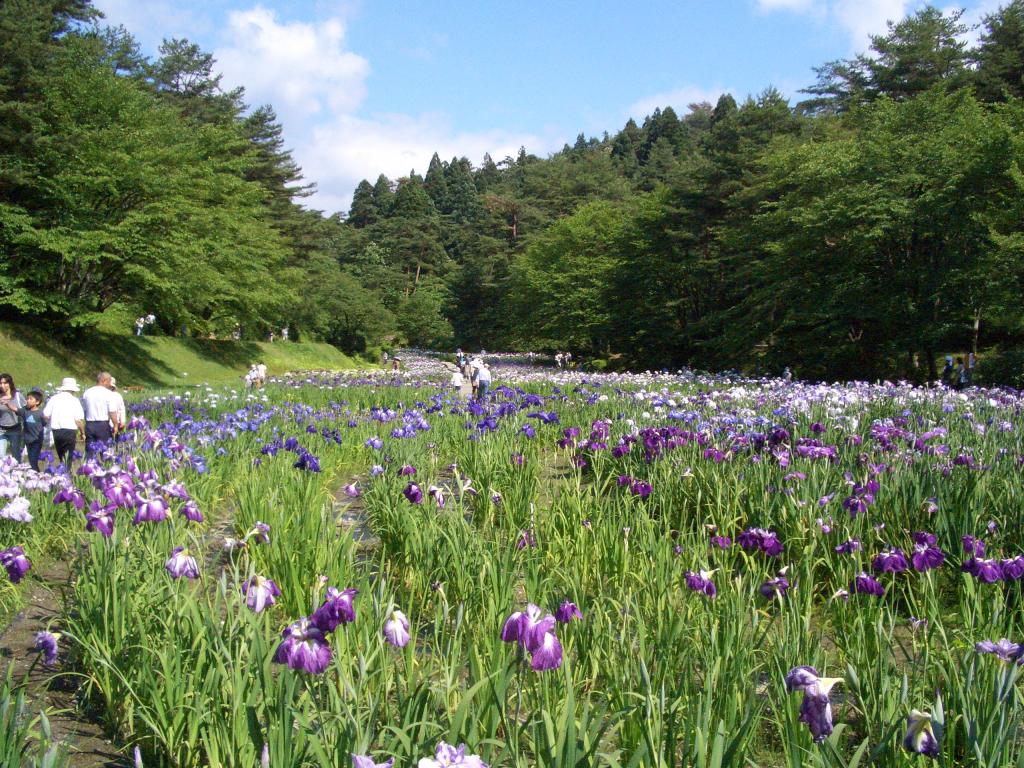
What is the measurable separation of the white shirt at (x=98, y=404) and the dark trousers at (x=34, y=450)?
618mm

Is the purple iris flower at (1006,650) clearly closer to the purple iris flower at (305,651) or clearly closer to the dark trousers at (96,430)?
the purple iris flower at (305,651)

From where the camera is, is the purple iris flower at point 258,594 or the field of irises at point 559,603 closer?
the field of irises at point 559,603

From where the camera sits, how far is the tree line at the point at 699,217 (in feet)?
62.5

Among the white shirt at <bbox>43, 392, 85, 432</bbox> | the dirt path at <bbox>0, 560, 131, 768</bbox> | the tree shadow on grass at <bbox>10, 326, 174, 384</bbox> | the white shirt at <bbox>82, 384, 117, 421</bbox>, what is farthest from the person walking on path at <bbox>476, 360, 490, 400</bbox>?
the tree shadow on grass at <bbox>10, 326, 174, 384</bbox>

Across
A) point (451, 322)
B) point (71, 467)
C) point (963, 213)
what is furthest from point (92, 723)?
point (451, 322)

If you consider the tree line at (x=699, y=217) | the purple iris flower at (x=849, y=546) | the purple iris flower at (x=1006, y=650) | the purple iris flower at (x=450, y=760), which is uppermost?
the tree line at (x=699, y=217)

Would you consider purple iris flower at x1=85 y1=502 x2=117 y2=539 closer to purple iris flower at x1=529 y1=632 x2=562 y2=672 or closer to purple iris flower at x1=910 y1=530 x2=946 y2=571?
purple iris flower at x1=529 y1=632 x2=562 y2=672

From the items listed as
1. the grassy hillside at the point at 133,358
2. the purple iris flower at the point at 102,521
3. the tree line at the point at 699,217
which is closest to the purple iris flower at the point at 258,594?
the purple iris flower at the point at 102,521

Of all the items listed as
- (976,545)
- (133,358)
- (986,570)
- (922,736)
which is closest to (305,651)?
(922,736)

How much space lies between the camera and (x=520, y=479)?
5.22 meters

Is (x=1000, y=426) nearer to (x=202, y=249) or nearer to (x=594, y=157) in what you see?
(x=202, y=249)

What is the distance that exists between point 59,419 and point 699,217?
28.6m

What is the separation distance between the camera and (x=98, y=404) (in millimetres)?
8047

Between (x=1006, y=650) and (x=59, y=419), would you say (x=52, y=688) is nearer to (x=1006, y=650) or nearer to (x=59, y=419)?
(x=1006, y=650)
